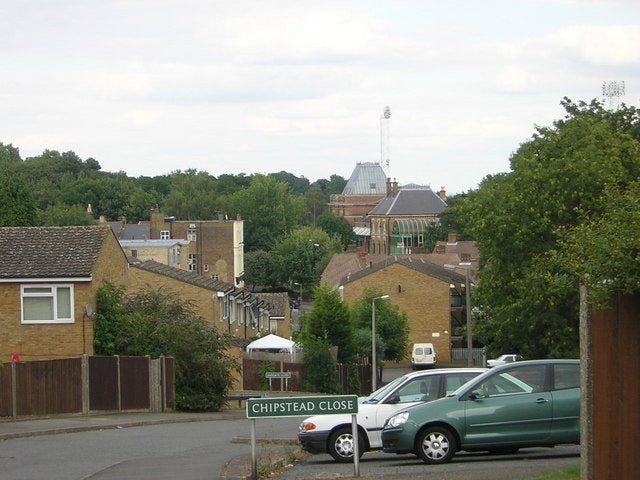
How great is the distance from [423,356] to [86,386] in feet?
133

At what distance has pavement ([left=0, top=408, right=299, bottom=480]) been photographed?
1812cm

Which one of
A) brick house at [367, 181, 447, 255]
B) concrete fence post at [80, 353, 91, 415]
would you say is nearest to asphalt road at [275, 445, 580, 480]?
concrete fence post at [80, 353, 91, 415]

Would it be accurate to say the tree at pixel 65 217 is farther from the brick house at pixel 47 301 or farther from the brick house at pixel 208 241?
the brick house at pixel 47 301

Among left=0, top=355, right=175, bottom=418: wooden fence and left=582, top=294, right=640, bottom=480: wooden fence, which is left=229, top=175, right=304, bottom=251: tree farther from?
left=582, top=294, right=640, bottom=480: wooden fence

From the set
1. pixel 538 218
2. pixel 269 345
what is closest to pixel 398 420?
pixel 538 218

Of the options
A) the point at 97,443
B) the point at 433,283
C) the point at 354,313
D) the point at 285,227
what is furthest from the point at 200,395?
the point at 285,227

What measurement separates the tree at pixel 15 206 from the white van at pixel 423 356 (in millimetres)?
25378

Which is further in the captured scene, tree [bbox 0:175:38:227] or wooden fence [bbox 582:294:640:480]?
tree [bbox 0:175:38:227]

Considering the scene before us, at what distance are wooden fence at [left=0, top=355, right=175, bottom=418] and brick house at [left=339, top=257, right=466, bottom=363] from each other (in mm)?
43337

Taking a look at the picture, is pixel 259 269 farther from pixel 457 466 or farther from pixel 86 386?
pixel 457 466

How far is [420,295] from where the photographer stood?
7756 centimetres

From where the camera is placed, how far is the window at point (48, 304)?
33938 millimetres

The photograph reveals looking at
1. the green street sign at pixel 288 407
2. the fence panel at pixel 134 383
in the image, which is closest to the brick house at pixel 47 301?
the fence panel at pixel 134 383

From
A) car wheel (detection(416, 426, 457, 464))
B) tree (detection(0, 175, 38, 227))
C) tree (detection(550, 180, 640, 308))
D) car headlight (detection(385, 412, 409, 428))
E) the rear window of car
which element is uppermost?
tree (detection(0, 175, 38, 227))
